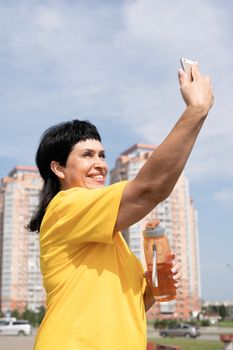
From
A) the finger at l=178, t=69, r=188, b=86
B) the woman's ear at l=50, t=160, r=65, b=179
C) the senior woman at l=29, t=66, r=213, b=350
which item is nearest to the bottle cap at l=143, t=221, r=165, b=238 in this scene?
the senior woman at l=29, t=66, r=213, b=350

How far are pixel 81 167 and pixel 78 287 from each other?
0.51 meters

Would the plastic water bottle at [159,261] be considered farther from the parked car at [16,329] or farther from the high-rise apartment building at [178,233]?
the high-rise apartment building at [178,233]

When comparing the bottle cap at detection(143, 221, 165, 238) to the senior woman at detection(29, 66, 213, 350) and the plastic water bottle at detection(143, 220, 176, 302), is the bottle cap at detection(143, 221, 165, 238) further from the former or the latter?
the senior woman at detection(29, 66, 213, 350)

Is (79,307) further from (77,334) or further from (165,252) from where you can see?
(165,252)

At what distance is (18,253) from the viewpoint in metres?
82.0

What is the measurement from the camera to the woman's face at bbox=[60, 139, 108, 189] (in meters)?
2.08

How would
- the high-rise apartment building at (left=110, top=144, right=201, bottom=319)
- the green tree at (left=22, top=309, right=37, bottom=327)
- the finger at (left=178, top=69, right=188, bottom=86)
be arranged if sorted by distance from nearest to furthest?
the finger at (left=178, top=69, right=188, bottom=86), the green tree at (left=22, top=309, right=37, bottom=327), the high-rise apartment building at (left=110, top=144, right=201, bottom=319)

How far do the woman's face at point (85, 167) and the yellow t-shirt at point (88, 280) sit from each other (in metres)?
0.16

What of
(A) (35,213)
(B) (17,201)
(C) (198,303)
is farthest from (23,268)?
(A) (35,213)

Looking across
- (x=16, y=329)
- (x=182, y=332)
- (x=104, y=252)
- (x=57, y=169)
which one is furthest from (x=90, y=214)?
(x=16, y=329)

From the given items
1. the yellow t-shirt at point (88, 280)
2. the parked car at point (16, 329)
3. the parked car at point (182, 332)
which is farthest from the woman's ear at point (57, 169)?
the parked car at point (16, 329)

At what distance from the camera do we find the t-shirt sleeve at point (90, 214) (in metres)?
1.74

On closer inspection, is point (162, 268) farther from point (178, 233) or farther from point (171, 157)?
point (178, 233)

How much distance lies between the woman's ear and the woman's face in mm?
14
